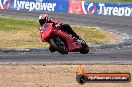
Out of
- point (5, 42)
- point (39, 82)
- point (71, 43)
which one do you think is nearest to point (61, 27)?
point (71, 43)

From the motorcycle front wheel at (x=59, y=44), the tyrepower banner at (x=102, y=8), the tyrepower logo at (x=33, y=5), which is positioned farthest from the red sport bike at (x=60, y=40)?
the tyrepower logo at (x=33, y=5)

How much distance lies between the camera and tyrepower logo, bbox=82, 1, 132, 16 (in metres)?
54.6

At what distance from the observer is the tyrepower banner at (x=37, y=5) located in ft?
186

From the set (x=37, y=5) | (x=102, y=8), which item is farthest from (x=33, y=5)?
(x=102, y=8)

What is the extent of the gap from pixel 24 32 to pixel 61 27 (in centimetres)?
3015

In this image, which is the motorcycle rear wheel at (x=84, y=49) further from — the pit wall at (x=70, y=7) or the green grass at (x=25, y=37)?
the pit wall at (x=70, y=7)

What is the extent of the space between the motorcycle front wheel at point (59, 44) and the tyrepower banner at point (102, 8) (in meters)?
48.3

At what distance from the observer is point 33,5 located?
5853 centimetres

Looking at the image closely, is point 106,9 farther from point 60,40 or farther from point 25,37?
point 60,40

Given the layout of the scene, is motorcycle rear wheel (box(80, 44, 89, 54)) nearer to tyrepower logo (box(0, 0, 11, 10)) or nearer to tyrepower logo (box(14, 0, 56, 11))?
tyrepower logo (box(14, 0, 56, 11))

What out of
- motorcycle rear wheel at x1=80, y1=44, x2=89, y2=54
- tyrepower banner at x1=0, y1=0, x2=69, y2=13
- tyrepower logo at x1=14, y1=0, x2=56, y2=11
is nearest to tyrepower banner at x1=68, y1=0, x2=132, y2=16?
tyrepower banner at x1=0, y1=0, x2=69, y2=13

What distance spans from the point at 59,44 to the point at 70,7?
5181cm

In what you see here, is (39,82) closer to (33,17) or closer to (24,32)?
(24,32)

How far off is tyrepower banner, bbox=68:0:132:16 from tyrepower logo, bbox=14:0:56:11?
10.5ft
